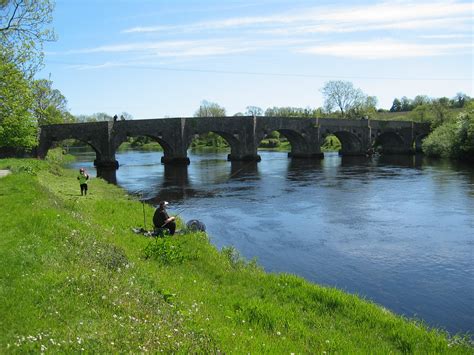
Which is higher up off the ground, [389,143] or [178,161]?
[389,143]

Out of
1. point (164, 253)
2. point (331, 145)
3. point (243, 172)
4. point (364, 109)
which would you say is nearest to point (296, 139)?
point (243, 172)

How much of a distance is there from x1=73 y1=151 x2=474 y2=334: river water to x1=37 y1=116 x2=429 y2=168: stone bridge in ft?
53.4

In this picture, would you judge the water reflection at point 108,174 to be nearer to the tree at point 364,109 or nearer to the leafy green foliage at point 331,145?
the leafy green foliage at point 331,145

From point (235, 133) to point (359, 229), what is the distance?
1869 inches

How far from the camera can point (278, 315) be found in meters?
9.90

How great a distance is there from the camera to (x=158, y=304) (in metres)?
8.97

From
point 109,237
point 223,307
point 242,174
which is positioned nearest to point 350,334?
point 223,307

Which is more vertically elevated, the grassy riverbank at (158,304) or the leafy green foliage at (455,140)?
the leafy green foliage at (455,140)

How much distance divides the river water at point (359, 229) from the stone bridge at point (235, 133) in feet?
53.4

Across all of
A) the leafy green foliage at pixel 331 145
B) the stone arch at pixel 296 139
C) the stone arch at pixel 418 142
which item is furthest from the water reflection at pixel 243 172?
the stone arch at pixel 418 142

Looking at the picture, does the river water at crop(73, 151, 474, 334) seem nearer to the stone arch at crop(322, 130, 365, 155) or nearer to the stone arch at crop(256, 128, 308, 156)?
the stone arch at crop(256, 128, 308, 156)

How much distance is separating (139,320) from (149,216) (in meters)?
15.4

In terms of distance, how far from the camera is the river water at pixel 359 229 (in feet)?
48.0

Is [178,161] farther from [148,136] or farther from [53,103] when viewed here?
[53,103]
